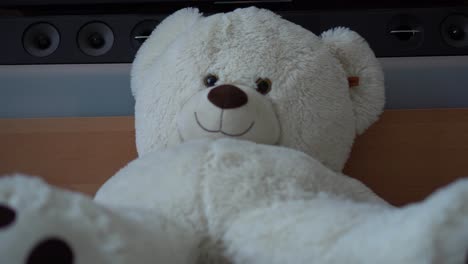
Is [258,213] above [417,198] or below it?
above

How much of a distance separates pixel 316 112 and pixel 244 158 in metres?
0.16

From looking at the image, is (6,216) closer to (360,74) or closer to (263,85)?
(263,85)

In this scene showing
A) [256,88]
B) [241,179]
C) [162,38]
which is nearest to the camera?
[241,179]

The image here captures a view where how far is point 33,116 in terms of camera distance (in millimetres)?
1021

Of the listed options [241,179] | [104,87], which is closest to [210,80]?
[241,179]

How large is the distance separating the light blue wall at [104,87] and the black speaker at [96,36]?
0.03m

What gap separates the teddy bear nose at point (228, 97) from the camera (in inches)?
23.0

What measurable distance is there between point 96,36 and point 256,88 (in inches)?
19.0

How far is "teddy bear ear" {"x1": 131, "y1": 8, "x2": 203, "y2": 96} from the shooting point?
0.74 m

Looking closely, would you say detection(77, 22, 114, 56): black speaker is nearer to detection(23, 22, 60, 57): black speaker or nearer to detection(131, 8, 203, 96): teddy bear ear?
detection(23, 22, 60, 57): black speaker

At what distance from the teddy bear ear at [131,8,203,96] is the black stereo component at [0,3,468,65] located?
0.71 feet

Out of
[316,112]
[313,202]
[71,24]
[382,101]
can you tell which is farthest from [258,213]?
[71,24]

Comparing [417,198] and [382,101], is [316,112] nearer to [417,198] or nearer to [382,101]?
[382,101]

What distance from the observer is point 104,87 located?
992 mm
